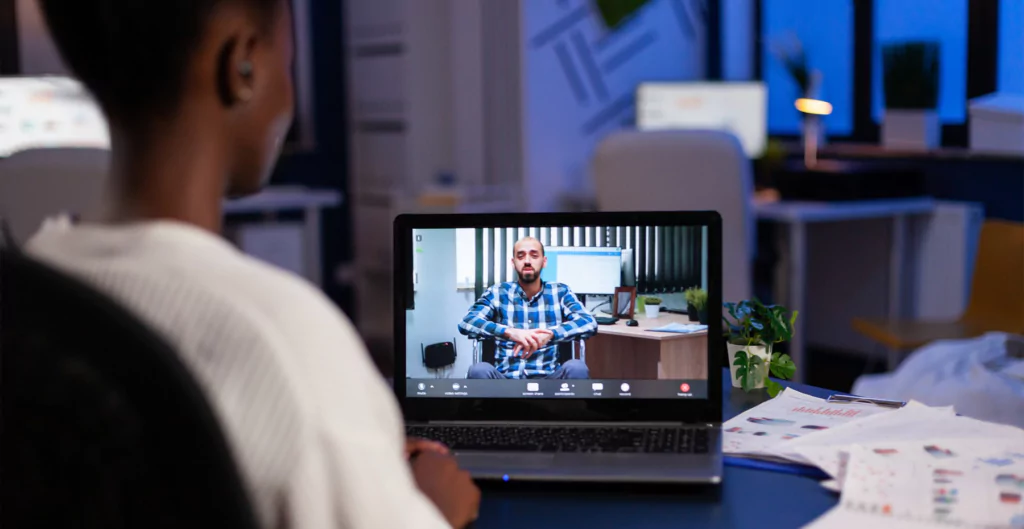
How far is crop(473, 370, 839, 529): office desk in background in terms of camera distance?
107cm

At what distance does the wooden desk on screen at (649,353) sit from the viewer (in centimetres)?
133

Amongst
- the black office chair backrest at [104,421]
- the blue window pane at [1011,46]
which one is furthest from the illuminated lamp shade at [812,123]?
the black office chair backrest at [104,421]

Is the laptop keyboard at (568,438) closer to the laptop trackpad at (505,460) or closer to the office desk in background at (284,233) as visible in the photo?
the laptop trackpad at (505,460)

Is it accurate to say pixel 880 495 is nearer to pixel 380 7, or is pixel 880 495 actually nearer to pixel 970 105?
pixel 970 105

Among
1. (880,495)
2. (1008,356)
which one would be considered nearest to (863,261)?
(1008,356)

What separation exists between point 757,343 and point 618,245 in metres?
0.30

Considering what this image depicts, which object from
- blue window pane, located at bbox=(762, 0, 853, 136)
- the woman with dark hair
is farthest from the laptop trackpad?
blue window pane, located at bbox=(762, 0, 853, 136)

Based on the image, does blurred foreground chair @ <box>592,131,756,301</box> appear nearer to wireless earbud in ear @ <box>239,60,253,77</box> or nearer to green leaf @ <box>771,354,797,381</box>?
green leaf @ <box>771,354,797,381</box>

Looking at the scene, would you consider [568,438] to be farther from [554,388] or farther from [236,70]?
[236,70]

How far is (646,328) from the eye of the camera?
132 centimetres

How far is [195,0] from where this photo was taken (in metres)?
0.64

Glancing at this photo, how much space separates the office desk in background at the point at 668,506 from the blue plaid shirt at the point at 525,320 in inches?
8.4

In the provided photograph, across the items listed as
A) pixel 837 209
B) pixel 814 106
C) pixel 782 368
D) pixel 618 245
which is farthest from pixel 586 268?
pixel 814 106

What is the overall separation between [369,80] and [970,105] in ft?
8.87
